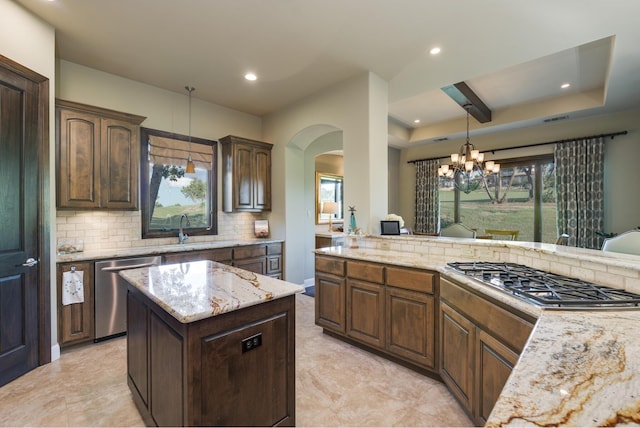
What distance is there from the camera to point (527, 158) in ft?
19.5

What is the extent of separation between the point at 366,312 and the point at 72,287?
115 inches

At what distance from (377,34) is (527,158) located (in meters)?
4.78

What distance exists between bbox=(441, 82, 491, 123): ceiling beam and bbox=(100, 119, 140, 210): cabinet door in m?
4.51

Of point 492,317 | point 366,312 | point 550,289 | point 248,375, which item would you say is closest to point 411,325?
point 366,312

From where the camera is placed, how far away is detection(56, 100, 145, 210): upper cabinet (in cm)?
308

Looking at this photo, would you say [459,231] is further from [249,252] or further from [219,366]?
[219,366]

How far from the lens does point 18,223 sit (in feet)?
8.19

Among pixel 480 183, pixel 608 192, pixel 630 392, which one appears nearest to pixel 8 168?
pixel 630 392

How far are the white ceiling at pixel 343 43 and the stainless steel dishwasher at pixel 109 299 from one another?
2.34m

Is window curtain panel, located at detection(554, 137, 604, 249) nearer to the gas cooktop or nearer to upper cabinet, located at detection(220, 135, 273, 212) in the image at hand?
the gas cooktop

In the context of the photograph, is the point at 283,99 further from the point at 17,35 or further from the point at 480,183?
the point at 480,183

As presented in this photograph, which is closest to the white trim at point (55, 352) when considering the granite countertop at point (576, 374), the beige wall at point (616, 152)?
Answer: the granite countertop at point (576, 374)

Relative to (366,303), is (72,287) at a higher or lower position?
higher

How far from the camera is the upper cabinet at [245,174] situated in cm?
462
